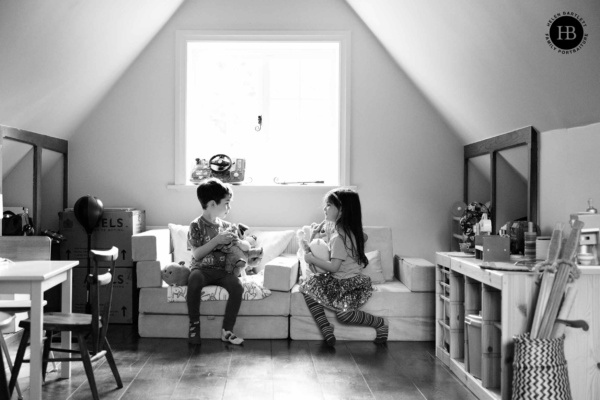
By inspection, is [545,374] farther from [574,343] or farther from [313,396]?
[313,396]

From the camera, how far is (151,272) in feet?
14.6

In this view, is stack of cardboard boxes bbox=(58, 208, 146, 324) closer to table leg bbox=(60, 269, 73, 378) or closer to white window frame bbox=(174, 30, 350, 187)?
white window frame bbox=(174, 30, 350, 187)

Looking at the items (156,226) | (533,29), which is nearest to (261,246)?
(156,226)

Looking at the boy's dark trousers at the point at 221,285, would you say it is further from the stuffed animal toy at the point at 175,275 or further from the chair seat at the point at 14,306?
the chair seat at the point at 14,306

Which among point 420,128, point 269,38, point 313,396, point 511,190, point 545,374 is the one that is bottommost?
point 313,396

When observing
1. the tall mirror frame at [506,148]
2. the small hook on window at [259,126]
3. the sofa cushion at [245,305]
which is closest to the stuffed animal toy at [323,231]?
the sofa cushion at [245,305]

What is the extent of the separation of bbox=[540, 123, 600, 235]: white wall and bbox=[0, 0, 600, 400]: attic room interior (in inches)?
0.6

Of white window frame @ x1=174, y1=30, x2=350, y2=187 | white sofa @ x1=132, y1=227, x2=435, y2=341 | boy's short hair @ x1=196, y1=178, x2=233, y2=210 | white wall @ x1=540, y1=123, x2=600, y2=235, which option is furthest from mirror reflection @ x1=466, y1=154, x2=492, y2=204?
boy's short hair @ x1=196, y1=178, x2=233, y2=210

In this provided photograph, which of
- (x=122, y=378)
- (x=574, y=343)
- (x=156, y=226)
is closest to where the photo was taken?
(x=574, y=343)

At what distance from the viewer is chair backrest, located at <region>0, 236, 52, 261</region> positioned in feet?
11.6

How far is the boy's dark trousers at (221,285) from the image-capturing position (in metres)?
4.29

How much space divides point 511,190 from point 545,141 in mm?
871

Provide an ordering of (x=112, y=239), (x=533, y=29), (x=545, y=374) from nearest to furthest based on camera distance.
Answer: (x=545, y=374)
(x=533, y=29)
(x=112, y=239)

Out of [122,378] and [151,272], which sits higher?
[151,272]
